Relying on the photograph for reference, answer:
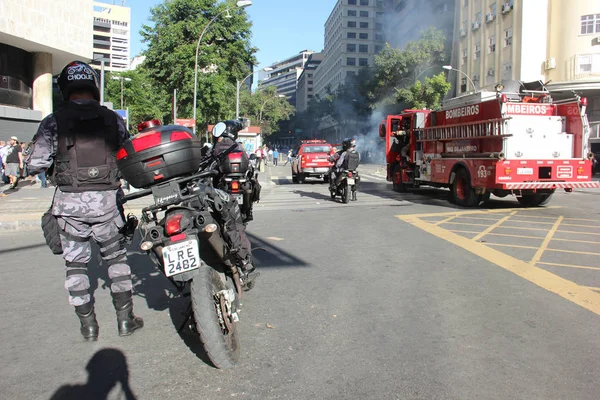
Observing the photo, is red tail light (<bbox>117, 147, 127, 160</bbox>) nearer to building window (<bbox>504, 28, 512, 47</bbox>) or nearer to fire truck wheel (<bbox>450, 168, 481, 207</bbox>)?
fire truck wheel (<bbox>450, 168, 481, 207</bbox>)

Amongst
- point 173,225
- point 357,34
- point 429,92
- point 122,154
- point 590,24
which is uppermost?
point 357,34

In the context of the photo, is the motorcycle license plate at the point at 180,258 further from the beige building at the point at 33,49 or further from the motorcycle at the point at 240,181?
the beige building at the point at 33,49

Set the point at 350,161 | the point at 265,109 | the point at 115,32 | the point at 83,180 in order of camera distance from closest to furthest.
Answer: the point at 83,180 < the point at 350,161 < the point at 265,109 < the point at 115,32

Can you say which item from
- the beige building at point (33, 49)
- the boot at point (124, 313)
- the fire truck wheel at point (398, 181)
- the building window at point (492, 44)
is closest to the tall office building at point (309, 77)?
the building window at point (492, 44)

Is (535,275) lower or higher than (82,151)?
lower

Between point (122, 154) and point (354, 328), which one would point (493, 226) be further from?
point (122, 154)

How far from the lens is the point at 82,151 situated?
139 inches

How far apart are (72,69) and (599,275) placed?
5.46m

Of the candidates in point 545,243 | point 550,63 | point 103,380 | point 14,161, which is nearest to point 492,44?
point 550,63

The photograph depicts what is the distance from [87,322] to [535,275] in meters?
4.41

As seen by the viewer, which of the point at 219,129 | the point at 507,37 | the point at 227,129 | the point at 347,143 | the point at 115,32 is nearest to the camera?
the point at 219,129

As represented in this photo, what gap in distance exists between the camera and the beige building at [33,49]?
61.9 feet

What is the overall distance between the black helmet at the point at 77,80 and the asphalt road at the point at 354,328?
1.82 metres

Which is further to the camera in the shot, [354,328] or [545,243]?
[545,243]
